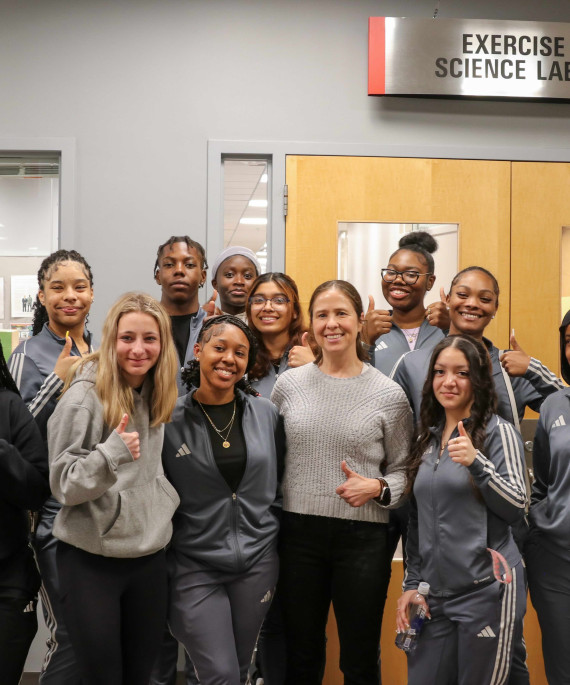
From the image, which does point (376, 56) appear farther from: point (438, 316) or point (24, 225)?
point (24, 225)

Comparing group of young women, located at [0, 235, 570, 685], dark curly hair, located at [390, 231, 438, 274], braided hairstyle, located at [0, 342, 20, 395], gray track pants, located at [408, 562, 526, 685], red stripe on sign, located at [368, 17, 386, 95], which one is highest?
red stripe on sign, located at [368, 17, 386, 95]

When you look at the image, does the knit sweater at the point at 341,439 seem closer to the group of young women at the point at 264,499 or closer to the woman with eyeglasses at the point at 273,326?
the group of young women at the point at 264,499

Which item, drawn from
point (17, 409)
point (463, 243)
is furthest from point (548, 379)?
point (17, 409)

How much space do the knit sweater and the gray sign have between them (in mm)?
1976

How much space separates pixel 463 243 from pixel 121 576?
8.45 feet

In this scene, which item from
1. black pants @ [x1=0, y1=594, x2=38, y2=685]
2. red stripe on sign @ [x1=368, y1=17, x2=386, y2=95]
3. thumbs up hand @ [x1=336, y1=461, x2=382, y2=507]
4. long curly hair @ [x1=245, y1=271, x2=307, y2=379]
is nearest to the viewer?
black pants @ [x1=0, y1=594, x2=38, y2=685]

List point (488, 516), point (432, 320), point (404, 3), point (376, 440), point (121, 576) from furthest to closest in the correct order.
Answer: point (404, 3) < point (432, 320) < point (376, 440) < point (488, 516) < point (121, 576)

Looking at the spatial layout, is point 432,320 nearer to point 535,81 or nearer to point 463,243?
point 463,243

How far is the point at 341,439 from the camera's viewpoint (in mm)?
2457

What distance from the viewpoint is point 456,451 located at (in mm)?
2227

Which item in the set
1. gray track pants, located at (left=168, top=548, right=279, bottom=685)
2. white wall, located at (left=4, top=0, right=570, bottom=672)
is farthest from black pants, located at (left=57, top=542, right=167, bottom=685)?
white wall, located at (left=4, top=0, right=570, bottom=672)

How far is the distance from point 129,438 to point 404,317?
149 centimetres

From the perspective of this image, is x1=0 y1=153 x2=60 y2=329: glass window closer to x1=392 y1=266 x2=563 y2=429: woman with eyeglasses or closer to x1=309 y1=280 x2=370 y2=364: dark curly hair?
x1=309 y1=280 x2=370 y2=364: dark curly hair

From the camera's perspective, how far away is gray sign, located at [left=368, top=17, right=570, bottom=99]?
12.4 feet
